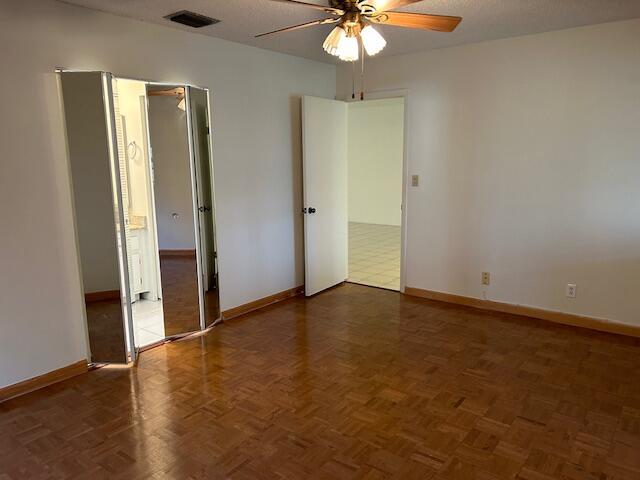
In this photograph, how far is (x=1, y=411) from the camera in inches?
102

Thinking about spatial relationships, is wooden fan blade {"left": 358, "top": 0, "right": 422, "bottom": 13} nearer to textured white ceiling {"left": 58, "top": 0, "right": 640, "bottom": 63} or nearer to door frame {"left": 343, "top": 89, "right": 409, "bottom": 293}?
textured white ceiling {"left": 58, "top": 0, "right": 640, "bottom": 63}

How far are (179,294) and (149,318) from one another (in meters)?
0.31

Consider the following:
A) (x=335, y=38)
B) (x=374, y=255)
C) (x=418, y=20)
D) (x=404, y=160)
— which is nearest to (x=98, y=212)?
(x=335, y=38)

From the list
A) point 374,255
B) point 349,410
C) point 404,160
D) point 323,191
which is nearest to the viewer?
point 349,410

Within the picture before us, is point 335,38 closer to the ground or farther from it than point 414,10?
closer to the ground

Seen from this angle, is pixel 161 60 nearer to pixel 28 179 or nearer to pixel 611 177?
pixel 28 179

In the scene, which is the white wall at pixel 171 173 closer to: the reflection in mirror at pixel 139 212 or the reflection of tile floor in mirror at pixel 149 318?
the reflection in mirror at pixel 139 212

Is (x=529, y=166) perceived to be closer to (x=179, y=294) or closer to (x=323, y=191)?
(x=323, y=191)

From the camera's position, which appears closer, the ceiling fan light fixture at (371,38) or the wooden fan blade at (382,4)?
the wooden fan blade at (382,4)

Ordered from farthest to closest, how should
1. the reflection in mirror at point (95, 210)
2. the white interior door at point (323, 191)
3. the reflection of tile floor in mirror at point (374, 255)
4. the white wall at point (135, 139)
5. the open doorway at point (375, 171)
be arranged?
the open doorway at point (375, 171), the reflection of tile floor in mirror at point (374, 255), the white interior door at point (323, 191), the white wall at point (135, 139), the reflection in mirror at point (95, 210)

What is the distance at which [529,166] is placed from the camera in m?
3.87

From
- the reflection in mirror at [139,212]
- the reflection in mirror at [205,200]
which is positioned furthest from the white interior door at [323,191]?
the reflection in mirror at [139,212]

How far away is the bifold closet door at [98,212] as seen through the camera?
285 cm

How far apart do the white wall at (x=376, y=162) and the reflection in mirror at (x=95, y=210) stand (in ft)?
19.9
